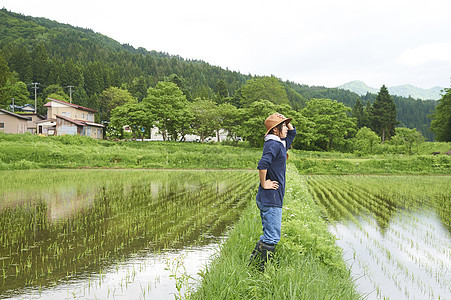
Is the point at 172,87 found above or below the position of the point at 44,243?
above

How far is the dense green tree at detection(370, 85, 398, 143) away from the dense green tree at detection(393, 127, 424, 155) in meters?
20.4

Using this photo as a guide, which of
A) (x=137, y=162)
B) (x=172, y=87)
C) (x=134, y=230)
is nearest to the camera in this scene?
(x=134, y=230)

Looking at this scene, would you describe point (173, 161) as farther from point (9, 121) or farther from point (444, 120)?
point (444, 120)

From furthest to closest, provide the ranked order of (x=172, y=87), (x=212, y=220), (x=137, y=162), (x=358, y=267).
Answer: (x=172, y=87), (x=137, y=162), (x=212, y=220), (x=358, y=267)

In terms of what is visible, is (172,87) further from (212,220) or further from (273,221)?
(273,221)

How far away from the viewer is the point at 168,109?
4122 cm

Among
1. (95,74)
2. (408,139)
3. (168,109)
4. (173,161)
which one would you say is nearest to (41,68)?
(95,74)

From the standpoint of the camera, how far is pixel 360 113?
61125 millimetres

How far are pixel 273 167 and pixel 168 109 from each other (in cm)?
3886

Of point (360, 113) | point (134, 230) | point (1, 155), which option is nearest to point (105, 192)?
point (134, 230)

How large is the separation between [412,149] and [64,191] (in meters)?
33.4

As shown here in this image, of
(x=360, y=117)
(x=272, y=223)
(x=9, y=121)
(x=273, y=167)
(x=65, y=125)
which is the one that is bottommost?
(x=272, y=223)

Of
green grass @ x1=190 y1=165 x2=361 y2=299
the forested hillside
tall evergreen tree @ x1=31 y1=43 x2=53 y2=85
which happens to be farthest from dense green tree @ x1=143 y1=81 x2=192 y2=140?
tall evergreen tree @ x1=31 y1=43 x2=53 y2=85

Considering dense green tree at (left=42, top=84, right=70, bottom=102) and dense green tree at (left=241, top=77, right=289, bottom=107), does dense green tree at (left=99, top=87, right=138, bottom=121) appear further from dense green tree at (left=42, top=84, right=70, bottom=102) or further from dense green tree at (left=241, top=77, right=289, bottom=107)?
dense green tree at (left=241, top=77, right=289, bottom=107)
